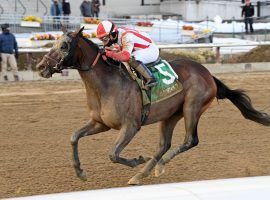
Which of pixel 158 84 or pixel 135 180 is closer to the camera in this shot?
pixel 135 180

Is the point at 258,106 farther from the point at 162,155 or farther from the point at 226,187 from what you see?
the point at 226,187

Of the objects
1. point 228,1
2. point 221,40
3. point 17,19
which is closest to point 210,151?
point 221,40

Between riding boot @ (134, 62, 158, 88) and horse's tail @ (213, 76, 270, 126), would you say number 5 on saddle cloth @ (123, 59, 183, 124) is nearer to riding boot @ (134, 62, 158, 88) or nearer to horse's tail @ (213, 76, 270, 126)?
riding boot @ (134, 62, 158, 88)

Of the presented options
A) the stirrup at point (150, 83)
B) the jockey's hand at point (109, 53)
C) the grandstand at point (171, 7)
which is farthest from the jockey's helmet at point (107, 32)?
the grandstand at point (171, 7)

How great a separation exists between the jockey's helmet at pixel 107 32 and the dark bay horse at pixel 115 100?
141 mm

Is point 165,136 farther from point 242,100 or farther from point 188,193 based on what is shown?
point 188,193

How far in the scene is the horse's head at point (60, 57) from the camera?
6.64 m

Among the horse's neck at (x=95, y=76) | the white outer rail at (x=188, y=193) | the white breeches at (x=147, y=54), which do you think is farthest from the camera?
the white breeches at (x=147, y=54)

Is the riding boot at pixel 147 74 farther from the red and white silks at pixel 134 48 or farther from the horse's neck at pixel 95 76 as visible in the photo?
the horse's neck at pixel 95 76

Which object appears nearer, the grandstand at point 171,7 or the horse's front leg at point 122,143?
the horse's front leg at point 122,143

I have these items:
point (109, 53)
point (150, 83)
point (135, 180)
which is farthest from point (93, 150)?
point (109, 53)

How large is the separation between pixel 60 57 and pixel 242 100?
2647mm

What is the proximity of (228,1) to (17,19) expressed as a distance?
45.6ft

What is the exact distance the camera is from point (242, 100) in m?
8.09
